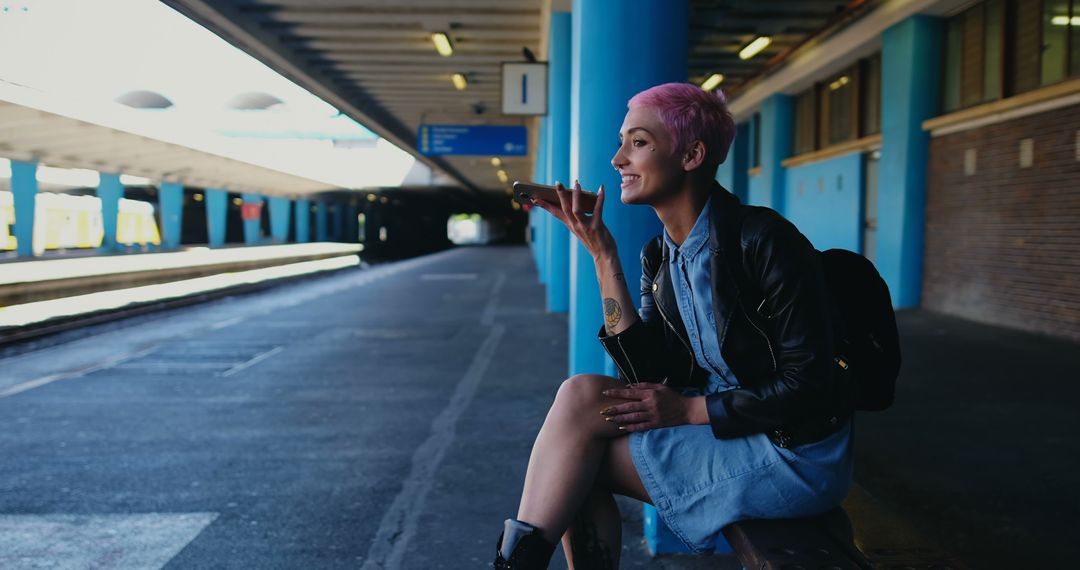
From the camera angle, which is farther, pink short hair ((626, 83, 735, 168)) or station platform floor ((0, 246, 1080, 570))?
station platform floor ((0, 246, 1080, 570))

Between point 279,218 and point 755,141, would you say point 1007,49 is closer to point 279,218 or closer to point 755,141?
point 755,141

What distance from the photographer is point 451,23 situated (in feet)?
39.0

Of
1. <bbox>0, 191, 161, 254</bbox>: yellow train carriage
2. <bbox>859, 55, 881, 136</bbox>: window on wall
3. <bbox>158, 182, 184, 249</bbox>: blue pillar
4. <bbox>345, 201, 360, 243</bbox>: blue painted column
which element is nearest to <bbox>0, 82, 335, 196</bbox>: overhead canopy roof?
<bbox>158, 182, 184, 249</bbox>: blue pillar

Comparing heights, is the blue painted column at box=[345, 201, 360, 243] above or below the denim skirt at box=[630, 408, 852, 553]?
above

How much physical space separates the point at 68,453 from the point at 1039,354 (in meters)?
8.15

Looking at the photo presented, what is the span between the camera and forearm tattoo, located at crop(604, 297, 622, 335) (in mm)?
2051

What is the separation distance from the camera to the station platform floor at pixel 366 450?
3201mm

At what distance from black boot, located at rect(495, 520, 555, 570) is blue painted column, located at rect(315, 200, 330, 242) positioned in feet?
197

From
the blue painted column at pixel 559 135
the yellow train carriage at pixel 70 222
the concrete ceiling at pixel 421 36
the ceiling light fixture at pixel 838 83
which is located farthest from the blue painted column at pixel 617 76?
the yellow train carriage at pixel 70 222

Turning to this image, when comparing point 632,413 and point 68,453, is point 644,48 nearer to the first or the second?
point 632,413

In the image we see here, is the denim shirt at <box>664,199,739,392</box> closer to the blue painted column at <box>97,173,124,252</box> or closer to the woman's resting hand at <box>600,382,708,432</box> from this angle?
the woman's resting hand at <box>600,382,708,432</box>

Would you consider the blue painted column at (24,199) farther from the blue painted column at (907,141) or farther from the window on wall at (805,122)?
the blue painted column at (907,141)

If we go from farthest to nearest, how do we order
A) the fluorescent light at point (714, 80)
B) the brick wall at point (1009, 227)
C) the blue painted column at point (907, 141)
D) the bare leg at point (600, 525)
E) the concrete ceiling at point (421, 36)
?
the fluorescent light at point (714, 80) → the blue painted column at point (907, 141) → the concrete ceiling at point (421, 36) → the brick wall at point (1009, 227) → the bare leg at point (600, 525)

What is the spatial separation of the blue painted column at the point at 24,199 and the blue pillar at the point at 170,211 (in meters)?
10.3
